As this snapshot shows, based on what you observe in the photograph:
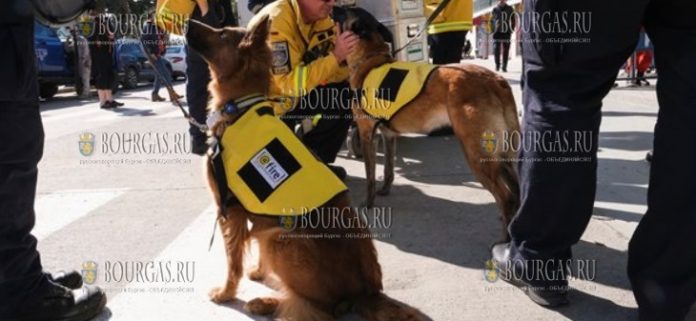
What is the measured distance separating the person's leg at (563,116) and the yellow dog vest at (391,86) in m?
1.39

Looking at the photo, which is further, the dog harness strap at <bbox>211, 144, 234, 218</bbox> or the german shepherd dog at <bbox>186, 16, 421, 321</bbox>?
the dog harness strap at <bbox>211, 144, 234, 218</bbox>

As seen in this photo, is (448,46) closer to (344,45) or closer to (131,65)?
(344,45)

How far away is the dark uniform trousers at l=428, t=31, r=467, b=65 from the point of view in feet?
17.8

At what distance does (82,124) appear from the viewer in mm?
8805

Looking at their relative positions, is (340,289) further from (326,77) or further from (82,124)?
(82,124)

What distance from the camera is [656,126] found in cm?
221

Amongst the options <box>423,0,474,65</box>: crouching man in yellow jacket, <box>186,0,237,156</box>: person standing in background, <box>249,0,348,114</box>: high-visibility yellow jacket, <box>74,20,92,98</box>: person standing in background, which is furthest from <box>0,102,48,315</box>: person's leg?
<box>74,20,92,98</box>: person standing in background

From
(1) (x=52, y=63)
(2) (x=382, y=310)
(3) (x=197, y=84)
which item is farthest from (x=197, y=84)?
(1) (x=52, y=63)

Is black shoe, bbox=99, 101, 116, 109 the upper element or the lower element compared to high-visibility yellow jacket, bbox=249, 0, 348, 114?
lower

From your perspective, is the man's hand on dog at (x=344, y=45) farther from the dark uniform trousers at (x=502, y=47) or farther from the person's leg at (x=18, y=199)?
the dark uniform trousers at (x=502, y=47)

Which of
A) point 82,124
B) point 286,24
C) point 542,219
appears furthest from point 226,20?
point 82,124

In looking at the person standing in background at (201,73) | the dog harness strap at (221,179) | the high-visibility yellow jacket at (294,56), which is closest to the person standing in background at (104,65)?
the person standing in background at (201,73)

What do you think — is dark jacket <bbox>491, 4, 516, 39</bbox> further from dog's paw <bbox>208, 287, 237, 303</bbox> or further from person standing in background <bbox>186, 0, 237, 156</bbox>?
dog's paw <bbox>208, 287, 237, 303</bbox>

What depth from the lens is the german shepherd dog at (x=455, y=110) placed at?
336cm
